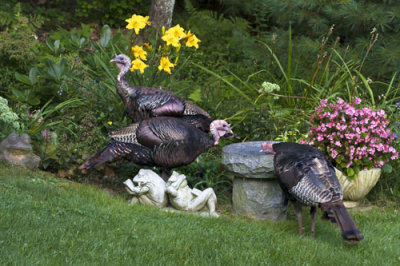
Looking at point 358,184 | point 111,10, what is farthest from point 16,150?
point 111,10

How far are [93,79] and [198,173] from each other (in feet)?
7.10

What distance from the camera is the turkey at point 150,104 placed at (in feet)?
21.0

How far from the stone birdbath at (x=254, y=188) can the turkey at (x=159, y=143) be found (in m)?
0.31

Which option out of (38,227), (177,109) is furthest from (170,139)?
(38,227)

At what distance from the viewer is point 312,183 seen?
17.3 feet

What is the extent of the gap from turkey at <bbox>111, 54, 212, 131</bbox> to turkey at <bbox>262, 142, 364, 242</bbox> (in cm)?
121

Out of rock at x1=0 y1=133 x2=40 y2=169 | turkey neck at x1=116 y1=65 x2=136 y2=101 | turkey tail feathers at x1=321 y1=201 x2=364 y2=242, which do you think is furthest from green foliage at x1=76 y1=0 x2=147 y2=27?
turkey tail feathers at x1=321 y1=201 x2=364 y2=242

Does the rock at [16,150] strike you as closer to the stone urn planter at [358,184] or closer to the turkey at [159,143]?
the turkey at [159,143]

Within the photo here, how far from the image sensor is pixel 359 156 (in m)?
6.49

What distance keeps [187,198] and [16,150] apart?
1908mm

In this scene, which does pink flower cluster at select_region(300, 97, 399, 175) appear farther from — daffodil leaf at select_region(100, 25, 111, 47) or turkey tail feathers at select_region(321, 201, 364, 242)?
daffodil leaf at select_region(100, 25, 111, 47)

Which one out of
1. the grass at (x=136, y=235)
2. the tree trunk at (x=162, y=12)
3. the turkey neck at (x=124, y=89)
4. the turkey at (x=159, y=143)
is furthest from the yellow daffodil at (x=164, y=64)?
the tree trunk at (x=162, y=12)

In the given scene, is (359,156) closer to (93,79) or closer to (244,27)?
(93,79)

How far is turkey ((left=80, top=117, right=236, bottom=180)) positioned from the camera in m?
6.08
